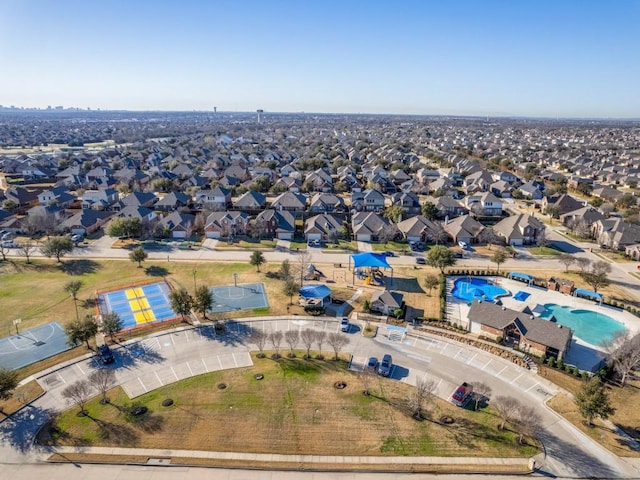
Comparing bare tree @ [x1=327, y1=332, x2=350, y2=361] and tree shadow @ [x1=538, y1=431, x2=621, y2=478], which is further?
bare tree @ [x1=327, y1=332, x2=350, y2=361]

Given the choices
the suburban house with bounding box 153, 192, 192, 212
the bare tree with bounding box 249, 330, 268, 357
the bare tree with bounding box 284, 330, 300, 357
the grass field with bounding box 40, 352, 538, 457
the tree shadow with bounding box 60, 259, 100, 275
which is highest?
the suburban house with bounding box 153, 192, 192, 212

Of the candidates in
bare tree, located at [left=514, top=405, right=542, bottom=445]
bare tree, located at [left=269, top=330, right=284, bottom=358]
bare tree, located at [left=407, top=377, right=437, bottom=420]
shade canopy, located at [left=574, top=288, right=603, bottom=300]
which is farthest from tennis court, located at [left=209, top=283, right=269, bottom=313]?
shade canopy, located at [left=574, top=288, right=603, bottom=300]

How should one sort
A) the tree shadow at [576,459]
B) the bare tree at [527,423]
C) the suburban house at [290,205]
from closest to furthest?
the tree shadow at [576,459] → the bare tree at [527,423] → the suburban house at [290,205]

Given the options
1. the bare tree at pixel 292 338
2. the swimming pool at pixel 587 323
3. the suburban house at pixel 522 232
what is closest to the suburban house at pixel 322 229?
the suburban house at pixel 522 232

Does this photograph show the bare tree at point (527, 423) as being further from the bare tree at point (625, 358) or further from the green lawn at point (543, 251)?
the green lawn at point (543, 251)

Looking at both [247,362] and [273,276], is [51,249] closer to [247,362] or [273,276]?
[273,276]

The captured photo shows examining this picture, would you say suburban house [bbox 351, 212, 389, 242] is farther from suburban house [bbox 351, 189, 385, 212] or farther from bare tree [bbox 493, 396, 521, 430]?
bare tree [bbox 493, 396, 521, 430]

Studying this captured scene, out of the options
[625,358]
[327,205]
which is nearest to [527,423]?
[625,358]

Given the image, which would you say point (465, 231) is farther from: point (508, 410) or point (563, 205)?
point (508, 410)
